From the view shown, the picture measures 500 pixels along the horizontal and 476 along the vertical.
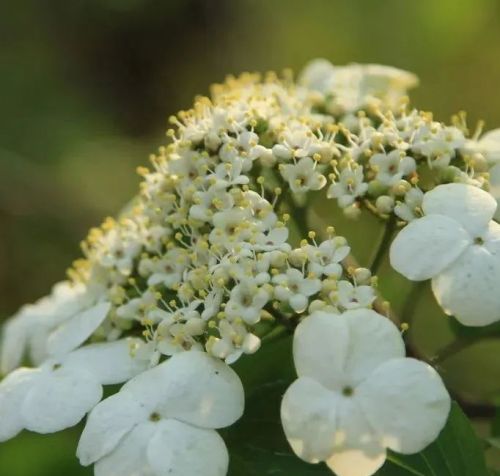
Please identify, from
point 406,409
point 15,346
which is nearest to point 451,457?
point 406,409

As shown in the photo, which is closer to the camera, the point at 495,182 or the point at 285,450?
the point at 285,450

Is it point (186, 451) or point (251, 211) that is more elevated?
point (251, 211)

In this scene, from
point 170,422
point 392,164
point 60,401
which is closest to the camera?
point 170,422

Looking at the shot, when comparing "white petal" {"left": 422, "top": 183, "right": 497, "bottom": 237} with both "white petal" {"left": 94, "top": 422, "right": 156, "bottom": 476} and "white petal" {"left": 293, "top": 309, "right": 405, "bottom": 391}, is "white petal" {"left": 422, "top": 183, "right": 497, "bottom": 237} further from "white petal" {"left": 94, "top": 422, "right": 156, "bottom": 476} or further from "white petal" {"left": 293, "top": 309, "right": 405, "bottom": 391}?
"white petal" {"left": 94, "top": 422, "right": 156, "bottom": 476}

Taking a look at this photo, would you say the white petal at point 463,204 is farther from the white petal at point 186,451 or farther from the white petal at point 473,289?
the white petal at point 186,451

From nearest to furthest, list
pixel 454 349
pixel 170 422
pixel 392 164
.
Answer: pixel 170 422, pixel 392 164, pixel 454 349

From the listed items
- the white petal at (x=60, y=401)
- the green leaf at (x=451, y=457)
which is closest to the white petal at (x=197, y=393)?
the white petal at (x=60, y=401)

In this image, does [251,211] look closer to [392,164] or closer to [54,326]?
[392,164]
